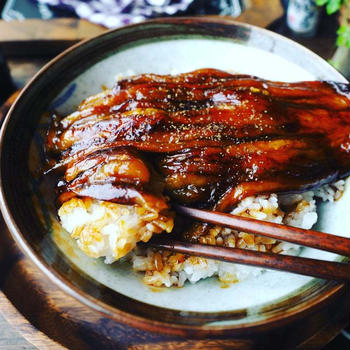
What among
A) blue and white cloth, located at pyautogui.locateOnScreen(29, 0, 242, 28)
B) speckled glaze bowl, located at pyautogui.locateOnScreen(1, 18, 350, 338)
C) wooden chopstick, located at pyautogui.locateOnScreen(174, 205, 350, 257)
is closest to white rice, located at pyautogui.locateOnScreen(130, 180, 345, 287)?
speckled glaze bowl, located at pyautogui.locateOnScreen(1, 18, 350, 338)

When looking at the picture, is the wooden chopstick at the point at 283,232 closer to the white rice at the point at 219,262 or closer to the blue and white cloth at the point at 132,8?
the white rice at the point at 219,262

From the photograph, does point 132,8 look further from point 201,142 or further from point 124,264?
point 124,264

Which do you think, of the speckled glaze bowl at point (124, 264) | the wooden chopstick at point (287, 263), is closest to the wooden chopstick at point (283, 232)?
the wooden chopstick at point (287, 263)

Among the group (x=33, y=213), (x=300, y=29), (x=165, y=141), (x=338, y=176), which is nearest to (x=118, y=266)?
(x=33, y=213)

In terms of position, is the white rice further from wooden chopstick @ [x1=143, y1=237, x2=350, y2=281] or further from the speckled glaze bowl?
wooden chopstick @ [x1=143, y1=237, x2=350, y2=281]

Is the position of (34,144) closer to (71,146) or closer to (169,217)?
(71,146)
